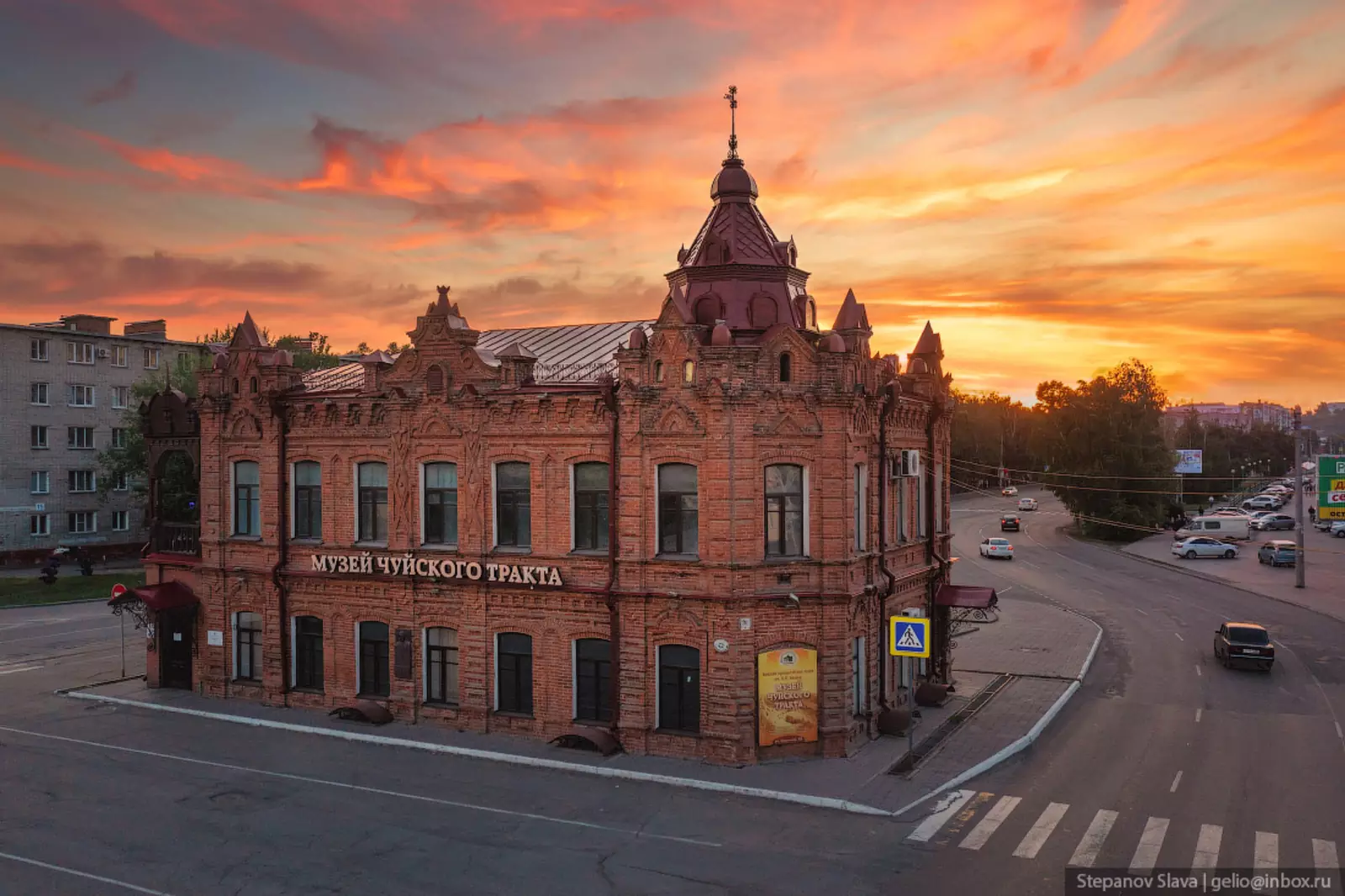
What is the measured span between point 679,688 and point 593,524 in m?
4.68

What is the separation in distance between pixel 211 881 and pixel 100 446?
5875 cm

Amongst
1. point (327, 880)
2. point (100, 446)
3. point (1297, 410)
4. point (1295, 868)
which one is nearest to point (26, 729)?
point (327, 880)

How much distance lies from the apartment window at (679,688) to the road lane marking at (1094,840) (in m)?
8.78

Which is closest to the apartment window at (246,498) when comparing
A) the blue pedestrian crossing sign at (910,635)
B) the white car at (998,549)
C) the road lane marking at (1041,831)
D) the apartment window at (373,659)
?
the apartment window at (373,659)

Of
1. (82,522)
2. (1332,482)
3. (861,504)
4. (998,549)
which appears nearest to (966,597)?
(861,504)

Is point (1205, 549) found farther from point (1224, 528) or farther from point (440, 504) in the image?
point (440, 504)

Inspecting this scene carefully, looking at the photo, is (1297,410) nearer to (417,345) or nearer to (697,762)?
(697,762)

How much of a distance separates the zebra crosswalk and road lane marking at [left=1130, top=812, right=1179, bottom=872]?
1 centimetres

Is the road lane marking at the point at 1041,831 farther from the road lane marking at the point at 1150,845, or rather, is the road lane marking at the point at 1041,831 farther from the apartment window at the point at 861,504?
the apartment window at the point at 861,504

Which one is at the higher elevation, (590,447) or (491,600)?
(590,447)

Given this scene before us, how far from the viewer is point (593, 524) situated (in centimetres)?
2442

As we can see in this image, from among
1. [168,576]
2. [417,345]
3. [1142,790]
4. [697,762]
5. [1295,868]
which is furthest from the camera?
[168,576]

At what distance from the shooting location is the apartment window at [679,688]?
23000 millimetres

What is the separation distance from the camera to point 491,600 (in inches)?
991
